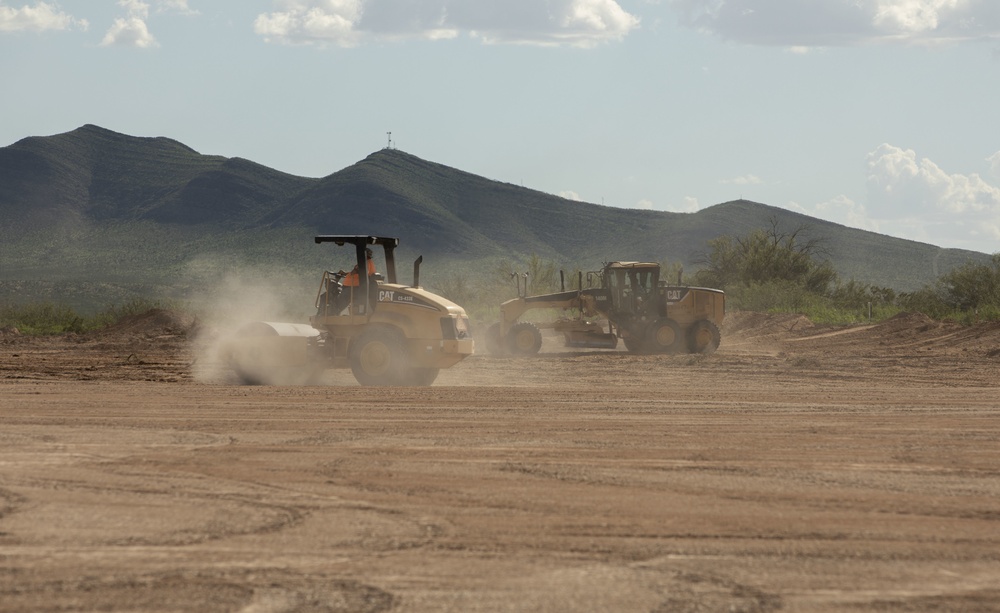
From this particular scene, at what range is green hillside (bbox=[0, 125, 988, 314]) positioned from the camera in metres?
131

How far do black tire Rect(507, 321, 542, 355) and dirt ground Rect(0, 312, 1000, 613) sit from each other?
11.4m

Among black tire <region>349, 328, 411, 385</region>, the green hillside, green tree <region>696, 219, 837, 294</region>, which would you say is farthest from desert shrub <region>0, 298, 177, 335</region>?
the green hillside

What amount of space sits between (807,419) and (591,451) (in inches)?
162

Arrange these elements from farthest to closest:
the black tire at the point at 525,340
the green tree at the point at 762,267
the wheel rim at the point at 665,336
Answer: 1. the green tree at the point at 762,267
2. the wheel rim at the point at 665,336
3. the black tire at the point at 525,340

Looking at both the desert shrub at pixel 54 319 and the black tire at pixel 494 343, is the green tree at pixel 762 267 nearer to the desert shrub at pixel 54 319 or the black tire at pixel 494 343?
the desert shrub at pixel 54 319

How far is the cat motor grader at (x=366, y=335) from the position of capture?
19234mm

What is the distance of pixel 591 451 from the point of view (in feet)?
38.4

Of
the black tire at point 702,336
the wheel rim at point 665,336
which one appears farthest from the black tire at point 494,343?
the black tire at point 702,336

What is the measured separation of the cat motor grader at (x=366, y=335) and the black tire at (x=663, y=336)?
11.3 metres

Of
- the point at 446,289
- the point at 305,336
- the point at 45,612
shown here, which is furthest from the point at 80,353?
the point at 446,289

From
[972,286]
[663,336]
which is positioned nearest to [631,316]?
[663,336]

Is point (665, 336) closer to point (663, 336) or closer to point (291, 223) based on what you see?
point (663, 336)

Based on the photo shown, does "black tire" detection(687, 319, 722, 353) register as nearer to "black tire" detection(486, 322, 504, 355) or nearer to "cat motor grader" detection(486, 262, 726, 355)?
"cat motor grader" detection(486, 262, 726, 355)

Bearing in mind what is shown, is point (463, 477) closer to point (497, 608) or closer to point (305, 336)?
point (497, 608)
